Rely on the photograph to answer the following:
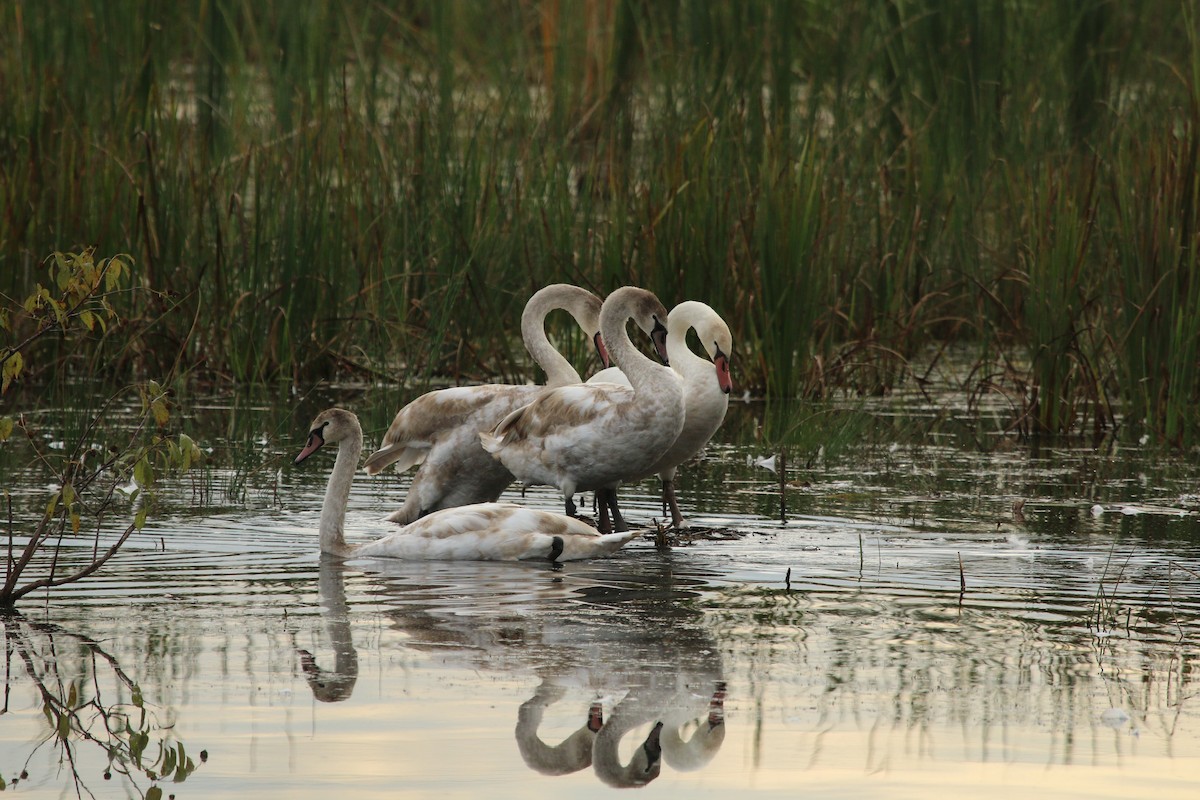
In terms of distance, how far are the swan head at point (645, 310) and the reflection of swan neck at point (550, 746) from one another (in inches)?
142

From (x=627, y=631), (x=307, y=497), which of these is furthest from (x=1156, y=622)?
(x=307, y=497)

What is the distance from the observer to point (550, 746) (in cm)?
432

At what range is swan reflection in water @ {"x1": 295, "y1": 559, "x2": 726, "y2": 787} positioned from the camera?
4.34 meters

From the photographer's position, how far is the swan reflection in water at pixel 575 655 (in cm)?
434

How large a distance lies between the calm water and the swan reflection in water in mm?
13

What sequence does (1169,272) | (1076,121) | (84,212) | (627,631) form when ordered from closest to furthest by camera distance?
(627,631) < (1169,272) < (84,212) < (1076,121)

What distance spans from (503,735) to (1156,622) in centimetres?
233

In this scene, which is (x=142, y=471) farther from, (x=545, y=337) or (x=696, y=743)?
(x=545, y=337)

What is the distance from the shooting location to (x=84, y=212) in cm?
1101

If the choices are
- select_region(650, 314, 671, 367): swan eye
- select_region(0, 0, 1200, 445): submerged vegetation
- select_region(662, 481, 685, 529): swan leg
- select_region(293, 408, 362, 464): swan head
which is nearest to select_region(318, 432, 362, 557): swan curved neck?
select_region(293, 408, 362, 464): swan head

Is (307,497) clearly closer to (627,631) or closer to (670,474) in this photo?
(670,474)

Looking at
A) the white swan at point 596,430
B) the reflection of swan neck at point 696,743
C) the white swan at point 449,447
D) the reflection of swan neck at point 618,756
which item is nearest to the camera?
the reflection of swan neck at point 618,756

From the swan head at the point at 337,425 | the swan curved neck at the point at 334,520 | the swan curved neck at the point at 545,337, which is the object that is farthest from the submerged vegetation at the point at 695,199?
the swan curved neck at the point at 334,520

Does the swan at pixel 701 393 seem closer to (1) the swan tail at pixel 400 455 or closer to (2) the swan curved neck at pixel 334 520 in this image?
(1) the swan tail at pixel 400 455
